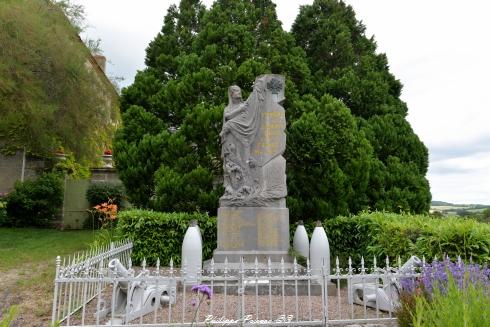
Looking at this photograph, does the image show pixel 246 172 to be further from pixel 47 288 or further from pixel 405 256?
pixel 47 288

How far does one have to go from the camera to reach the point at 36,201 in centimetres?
1589

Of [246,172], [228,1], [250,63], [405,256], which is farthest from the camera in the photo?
[228,1]

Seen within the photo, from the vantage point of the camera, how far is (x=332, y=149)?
906 centimetres

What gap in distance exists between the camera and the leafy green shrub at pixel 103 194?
54.5 feet

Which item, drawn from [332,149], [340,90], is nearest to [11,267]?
[332,149]

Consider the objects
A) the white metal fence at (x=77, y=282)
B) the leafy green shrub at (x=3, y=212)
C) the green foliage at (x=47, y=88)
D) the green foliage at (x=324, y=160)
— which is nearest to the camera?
the white metal fence at (x=77, y=282)

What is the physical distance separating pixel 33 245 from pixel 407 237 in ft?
33.5

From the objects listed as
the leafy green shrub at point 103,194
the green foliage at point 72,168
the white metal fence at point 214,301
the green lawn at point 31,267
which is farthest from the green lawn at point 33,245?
the white metal fence at point 214,301

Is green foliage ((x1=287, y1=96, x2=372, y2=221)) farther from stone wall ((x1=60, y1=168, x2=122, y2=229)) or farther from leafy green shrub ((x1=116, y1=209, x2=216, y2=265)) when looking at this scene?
stone wall ((x1=60, y1=168, x2=122, y2=229))

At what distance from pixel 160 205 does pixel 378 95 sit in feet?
24.1

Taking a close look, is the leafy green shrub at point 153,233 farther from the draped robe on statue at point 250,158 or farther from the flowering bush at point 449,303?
the flowering bush at point 449,303

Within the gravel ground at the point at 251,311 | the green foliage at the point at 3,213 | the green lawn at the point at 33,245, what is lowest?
the gravel ground at the point at 251,311

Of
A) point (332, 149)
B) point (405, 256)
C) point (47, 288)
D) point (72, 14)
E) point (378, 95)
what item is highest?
point (72, 14)

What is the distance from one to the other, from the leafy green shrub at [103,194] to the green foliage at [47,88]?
1.31 meters
